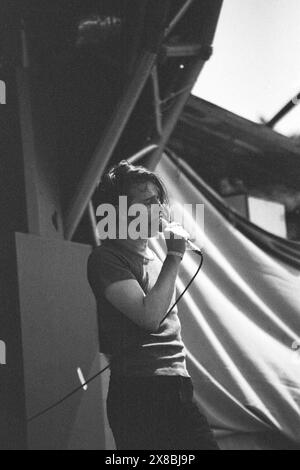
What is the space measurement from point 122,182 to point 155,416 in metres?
0.40

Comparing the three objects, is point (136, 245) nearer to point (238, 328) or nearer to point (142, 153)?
point (142, 153)

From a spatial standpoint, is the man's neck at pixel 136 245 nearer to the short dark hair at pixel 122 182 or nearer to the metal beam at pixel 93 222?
the short dark hair at pixel 122 182

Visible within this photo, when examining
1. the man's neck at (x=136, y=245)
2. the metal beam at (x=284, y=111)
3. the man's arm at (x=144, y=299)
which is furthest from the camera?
the metal beam at (x=284, y=111)

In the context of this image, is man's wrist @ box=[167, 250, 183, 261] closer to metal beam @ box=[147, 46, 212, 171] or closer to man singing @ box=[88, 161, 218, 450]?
man singing @ box=[88, 161, 218, 450]

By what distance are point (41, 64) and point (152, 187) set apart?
3.10 feet

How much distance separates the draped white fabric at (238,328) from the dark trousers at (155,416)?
109cm

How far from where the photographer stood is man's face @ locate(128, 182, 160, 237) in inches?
39.8

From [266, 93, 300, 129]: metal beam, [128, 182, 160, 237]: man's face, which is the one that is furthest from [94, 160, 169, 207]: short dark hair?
[266, 93, 300, 129]: metal beam

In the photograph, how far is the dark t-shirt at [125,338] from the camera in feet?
3.00

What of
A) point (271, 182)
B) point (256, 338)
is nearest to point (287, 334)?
point (256, 338)

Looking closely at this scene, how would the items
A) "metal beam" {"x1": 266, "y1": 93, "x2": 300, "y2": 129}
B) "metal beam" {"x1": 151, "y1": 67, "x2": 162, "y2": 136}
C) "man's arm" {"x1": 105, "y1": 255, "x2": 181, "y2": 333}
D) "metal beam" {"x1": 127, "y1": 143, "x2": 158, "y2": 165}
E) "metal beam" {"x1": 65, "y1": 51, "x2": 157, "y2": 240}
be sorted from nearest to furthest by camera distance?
"man's arm" {"x1": 105, "y1": 255, "x2": 181, "y2": 333}, "metal beam" {"x1": 65, "y1": 51, "x2": 157, "y2": 240}, "metal beam" {"x1": 151, "y1": 67, "x2": 162, "y2": 136}, "metal beam" {"x1": 127, "y1": 143, "x2": 158, "y2": 165}, "metal beam" {"x1": 266, "y1": 93, "x2": 300, "y2": 129}

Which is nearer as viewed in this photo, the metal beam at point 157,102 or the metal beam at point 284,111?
the metal beam at point 157,102

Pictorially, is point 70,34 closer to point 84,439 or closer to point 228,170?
point 228,170

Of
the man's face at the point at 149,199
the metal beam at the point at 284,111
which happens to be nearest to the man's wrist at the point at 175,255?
the man's face at the point at 149,199
